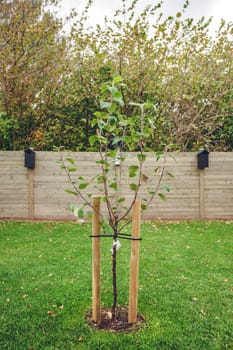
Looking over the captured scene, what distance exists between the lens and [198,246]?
15.5 feet

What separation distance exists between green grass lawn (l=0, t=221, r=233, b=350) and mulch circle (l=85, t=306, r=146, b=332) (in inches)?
2.4

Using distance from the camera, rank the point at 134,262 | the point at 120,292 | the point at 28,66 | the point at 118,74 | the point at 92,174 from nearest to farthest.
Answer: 1. the point at 134,262
2. the point at 120,292
3. the point at 92,174
4. the point at 28,66
5. the point at 118,74

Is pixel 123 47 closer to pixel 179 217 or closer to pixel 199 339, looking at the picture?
pixel 179 217

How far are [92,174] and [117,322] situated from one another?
4.76m

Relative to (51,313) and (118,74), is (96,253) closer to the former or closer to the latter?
(51,313)

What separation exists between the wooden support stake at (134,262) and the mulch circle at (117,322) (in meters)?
0.05

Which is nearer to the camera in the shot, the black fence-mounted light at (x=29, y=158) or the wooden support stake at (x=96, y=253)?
the wooden support stake at (x=96, y=253)

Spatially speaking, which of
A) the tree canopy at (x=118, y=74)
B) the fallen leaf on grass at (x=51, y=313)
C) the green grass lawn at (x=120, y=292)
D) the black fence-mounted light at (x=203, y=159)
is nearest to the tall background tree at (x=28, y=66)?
the tree canopy at (x=118, y=74)

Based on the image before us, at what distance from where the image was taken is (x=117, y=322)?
95.4 inches

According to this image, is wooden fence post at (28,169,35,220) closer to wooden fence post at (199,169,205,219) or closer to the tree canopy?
the tree canopy

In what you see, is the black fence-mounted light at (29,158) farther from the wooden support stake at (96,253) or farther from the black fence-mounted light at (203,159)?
the wooden support stake at (96,253)

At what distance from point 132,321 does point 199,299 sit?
30.7 inches

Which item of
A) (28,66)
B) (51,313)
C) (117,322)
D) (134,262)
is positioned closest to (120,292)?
(117,322)

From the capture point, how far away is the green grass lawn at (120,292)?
2.20m
